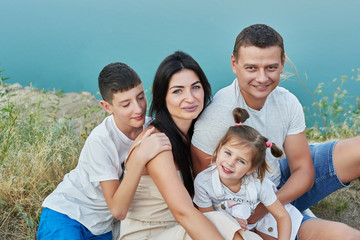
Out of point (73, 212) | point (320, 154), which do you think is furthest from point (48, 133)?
point (320, 154)

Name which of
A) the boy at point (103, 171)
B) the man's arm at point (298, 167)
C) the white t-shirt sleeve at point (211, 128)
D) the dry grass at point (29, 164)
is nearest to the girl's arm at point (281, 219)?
the man's arm at point (298, 167)

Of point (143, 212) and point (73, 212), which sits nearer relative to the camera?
point (143, 212)

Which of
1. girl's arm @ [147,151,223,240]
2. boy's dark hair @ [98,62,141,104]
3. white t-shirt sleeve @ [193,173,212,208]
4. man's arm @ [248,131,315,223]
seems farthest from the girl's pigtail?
boy's dark hair @ [98,62,141,104]

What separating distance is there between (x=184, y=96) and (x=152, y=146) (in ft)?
1.27

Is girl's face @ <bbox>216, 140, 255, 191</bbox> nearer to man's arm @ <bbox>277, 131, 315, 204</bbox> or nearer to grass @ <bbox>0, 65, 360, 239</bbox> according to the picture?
man's arm @ <bbox>277, 131, 315, 204</bbox>

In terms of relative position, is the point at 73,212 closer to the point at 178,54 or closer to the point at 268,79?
the point at 178,54

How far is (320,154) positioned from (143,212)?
1493mm

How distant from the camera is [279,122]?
113 inches

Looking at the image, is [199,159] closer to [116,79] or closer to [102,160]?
[102,160]

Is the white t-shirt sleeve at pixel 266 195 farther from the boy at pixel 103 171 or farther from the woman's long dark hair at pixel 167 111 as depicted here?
the boy at pixel 103 171

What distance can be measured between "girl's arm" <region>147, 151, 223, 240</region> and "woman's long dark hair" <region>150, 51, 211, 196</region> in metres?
0.24

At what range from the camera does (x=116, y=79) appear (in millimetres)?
2699

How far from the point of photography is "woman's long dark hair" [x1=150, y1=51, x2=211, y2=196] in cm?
250

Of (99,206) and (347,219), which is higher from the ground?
(99,206)
